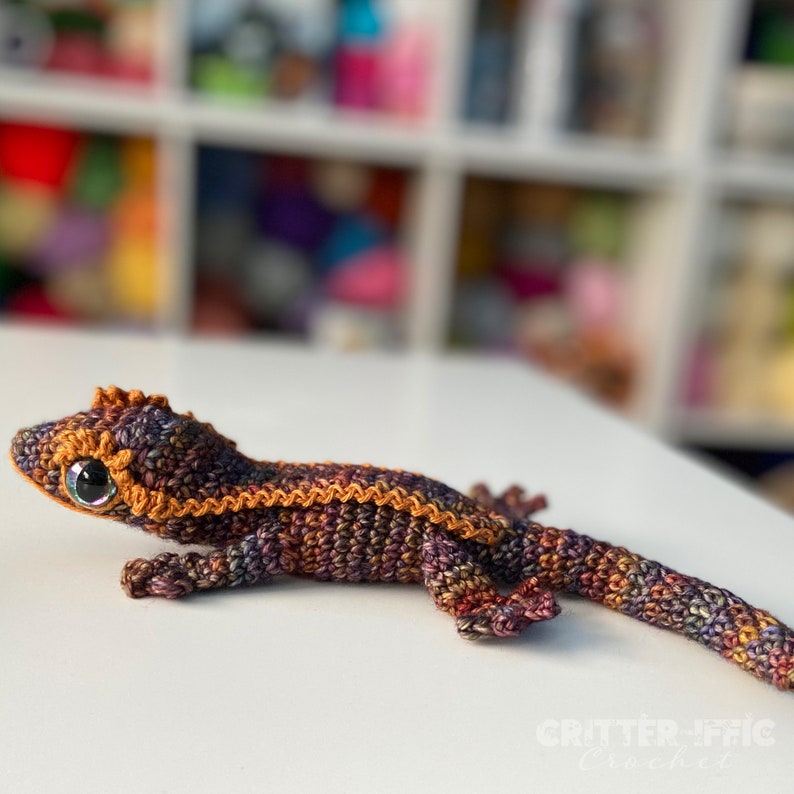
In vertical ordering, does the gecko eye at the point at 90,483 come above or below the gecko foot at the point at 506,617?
above

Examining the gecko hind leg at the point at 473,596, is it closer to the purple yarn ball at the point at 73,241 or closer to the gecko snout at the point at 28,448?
the gecko snout at the point at 28,448

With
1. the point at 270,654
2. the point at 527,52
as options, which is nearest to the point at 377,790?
the point at 270,654

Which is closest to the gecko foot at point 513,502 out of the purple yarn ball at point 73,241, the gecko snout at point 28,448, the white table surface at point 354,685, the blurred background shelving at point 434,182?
the white table surface at point 354,685

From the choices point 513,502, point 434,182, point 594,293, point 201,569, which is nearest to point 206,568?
point 201,569

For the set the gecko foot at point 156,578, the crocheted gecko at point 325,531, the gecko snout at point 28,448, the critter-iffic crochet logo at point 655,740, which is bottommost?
the critter-iffic crochet logo at point 655,740

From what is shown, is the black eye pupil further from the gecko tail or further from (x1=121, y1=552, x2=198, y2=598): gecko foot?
the gecko tail

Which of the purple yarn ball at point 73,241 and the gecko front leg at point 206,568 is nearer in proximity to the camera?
the gecko front leg at point 206,568

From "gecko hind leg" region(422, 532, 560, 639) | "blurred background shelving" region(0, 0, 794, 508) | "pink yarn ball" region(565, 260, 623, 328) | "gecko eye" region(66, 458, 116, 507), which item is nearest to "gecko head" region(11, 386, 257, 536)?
"gecko eye" region(66, 458, 116, 507)

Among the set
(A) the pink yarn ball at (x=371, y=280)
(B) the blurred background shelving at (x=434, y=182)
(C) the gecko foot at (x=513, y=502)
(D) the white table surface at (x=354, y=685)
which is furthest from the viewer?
(A) the pink yarn ball at (x=371, y=280)
